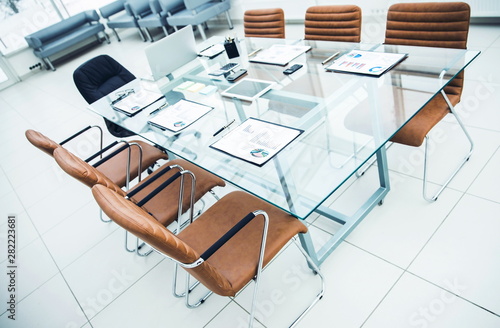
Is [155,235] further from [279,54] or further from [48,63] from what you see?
[48,63]

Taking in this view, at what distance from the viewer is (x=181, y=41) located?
2.49 metres

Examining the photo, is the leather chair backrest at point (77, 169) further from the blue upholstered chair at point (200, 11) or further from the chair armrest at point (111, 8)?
A: the chair armrest at point (111, 8)

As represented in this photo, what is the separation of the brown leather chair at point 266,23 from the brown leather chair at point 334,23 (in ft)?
1.11

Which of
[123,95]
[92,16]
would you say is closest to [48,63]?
[92,16]

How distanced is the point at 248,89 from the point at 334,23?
90 centimetres

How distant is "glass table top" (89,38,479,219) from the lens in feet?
4.50

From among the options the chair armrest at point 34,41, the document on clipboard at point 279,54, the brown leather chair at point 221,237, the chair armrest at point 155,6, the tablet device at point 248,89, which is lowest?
the brown leather chair at point 221,237

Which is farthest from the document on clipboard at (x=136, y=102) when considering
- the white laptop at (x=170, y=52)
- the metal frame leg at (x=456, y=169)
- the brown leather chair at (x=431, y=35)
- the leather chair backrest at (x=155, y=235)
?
the metal frame leg at (x=456, y=169)

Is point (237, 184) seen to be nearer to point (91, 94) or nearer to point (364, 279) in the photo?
point (364, 279)

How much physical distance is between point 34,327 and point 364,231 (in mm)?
2079

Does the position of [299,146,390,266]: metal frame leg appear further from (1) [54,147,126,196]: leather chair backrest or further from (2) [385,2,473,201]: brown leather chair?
(1) [54,147,126,196]: leather chair backrest

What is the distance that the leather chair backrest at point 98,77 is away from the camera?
2.67 metres

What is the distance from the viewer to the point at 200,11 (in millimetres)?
5520

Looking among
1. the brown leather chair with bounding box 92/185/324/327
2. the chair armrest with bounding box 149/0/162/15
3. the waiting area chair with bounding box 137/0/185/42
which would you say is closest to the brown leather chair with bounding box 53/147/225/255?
the brown leather chair with bounding box 92/185/324/327
